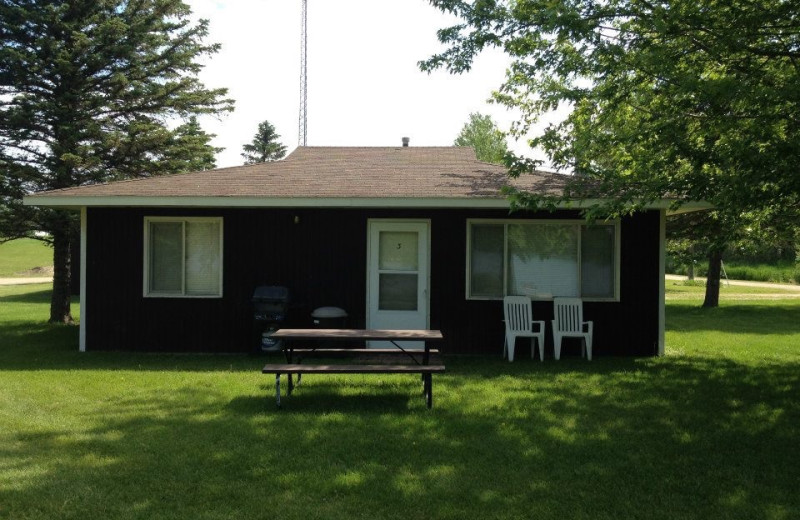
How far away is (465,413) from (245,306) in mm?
5080

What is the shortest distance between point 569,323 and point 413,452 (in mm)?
5415

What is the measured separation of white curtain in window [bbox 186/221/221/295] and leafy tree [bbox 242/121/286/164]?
30763 mm

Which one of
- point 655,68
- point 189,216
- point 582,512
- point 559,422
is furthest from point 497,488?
point 189,216

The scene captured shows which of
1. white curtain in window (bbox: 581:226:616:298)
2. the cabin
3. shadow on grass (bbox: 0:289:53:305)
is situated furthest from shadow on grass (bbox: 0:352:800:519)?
shadow on grass (bbox: 0:289:53:305)

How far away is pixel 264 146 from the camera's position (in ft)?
134

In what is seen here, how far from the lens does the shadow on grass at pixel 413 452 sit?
429cm

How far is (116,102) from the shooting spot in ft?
50.3

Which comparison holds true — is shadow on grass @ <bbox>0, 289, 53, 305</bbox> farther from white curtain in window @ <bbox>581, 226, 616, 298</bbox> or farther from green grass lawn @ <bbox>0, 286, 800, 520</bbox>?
white curtain in window @ <bbox>581, 226, 616, 298</bbox>

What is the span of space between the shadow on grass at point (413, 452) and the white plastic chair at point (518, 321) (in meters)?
1.84

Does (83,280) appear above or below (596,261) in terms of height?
below

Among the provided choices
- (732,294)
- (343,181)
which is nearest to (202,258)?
(343,181)

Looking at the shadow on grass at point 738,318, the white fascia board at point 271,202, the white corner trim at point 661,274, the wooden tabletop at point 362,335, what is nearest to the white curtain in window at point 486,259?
the white fascia board at point 271,202

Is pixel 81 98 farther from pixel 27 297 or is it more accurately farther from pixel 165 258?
pixel 27 297

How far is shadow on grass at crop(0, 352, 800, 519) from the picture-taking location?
429cm
